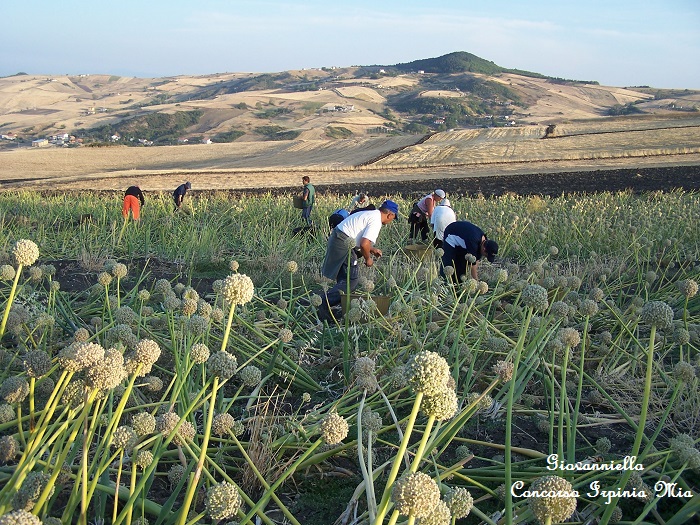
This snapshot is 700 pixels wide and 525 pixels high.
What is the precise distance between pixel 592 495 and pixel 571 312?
1434 mm

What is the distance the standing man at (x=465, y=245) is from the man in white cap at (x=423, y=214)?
209 centimetres

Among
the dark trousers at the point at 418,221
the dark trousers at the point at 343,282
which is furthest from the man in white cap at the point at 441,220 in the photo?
the dark trousers at the point at 418,221

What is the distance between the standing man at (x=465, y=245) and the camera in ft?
21.2

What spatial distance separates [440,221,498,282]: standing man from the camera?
6461 mm

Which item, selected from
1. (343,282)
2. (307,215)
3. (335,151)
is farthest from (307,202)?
(335,151)

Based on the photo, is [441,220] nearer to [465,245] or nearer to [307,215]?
[465,245]

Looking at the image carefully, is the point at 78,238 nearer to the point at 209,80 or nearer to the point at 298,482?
the point at 298,482

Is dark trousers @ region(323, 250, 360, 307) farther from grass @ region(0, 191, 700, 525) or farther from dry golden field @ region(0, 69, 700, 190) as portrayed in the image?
dry golden field @ region(0, 69, 700, 190)

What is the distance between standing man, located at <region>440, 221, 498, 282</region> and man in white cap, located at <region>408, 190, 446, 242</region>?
2086mm

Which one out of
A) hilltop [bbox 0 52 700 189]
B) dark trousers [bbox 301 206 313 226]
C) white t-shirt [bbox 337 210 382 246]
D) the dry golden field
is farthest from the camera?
hilltop [bbox 0 52 700 189]

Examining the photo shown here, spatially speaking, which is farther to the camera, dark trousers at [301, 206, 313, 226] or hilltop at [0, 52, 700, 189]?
hilltop at [0, 52, 700, 189]

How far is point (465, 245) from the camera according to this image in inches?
263

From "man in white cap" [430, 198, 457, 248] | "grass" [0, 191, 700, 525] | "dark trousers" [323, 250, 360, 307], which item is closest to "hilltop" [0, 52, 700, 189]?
"man in white cap" [430, 198, 457, 248]

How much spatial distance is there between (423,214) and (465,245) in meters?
2.78
